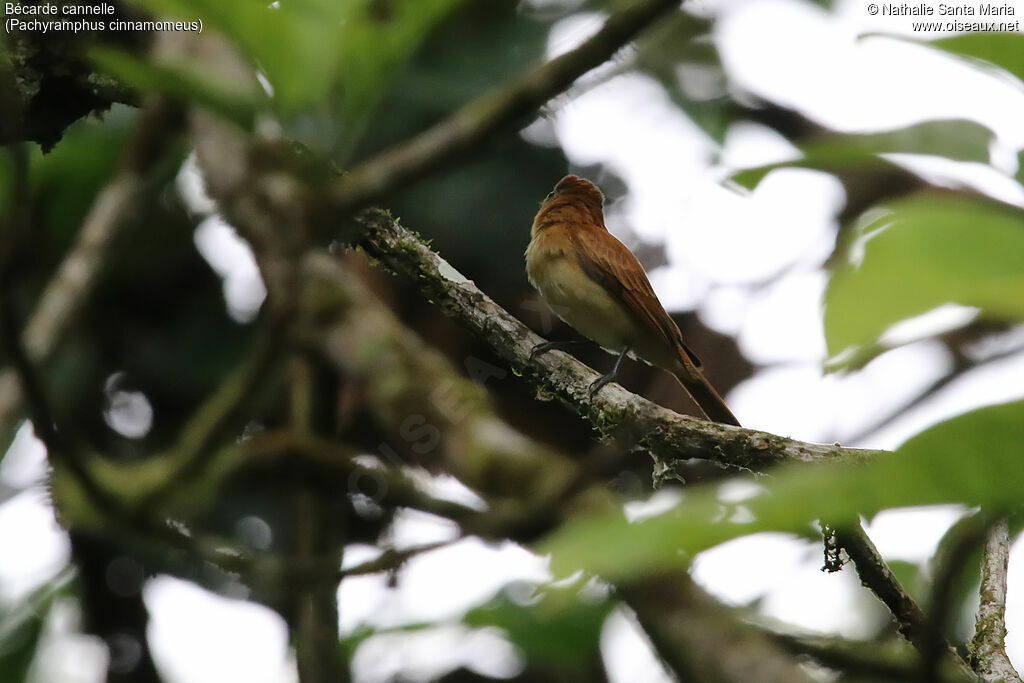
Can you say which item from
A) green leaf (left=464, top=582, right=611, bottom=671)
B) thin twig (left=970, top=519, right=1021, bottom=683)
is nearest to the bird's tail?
thin twig (left=970, top=519, right=1021, bottom=683)

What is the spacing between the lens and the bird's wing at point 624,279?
165 inches

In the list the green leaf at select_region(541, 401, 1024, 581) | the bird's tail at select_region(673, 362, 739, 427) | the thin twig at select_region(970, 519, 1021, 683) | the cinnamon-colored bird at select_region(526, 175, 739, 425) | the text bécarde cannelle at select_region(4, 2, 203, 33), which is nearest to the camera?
the green leaf at select_region(541, 401, 1024, 581)

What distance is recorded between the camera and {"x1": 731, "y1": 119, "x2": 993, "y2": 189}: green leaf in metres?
1.23

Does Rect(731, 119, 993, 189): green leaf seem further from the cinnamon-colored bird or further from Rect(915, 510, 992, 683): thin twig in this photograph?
the cinnamon-colored bird

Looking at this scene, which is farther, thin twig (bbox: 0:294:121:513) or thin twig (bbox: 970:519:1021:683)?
thin twig (bbox: 970:519:1021:683)

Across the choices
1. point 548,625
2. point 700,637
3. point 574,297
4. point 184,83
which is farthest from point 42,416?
point 574,297

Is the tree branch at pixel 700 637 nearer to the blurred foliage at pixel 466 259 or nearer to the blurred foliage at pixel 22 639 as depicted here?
the blurred foliage at pixel 466 259

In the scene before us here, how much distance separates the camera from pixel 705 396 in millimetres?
4113

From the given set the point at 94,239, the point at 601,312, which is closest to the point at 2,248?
the point at 94,239

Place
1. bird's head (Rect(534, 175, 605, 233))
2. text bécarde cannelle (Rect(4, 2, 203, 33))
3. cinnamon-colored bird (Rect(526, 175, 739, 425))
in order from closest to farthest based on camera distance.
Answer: text bécarde cannelle (Rect(4, 2, 203, 33)) < cinnamon-colored bird (Rect(526, 175, 739, 425)) < bird's head (Rect(534, 175, 605, 233))

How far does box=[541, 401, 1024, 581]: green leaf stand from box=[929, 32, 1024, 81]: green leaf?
66 cm

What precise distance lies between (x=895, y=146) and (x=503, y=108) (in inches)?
19.4

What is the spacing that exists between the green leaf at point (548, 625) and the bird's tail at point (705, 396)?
2592 millimetres

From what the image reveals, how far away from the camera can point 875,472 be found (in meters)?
0.62
